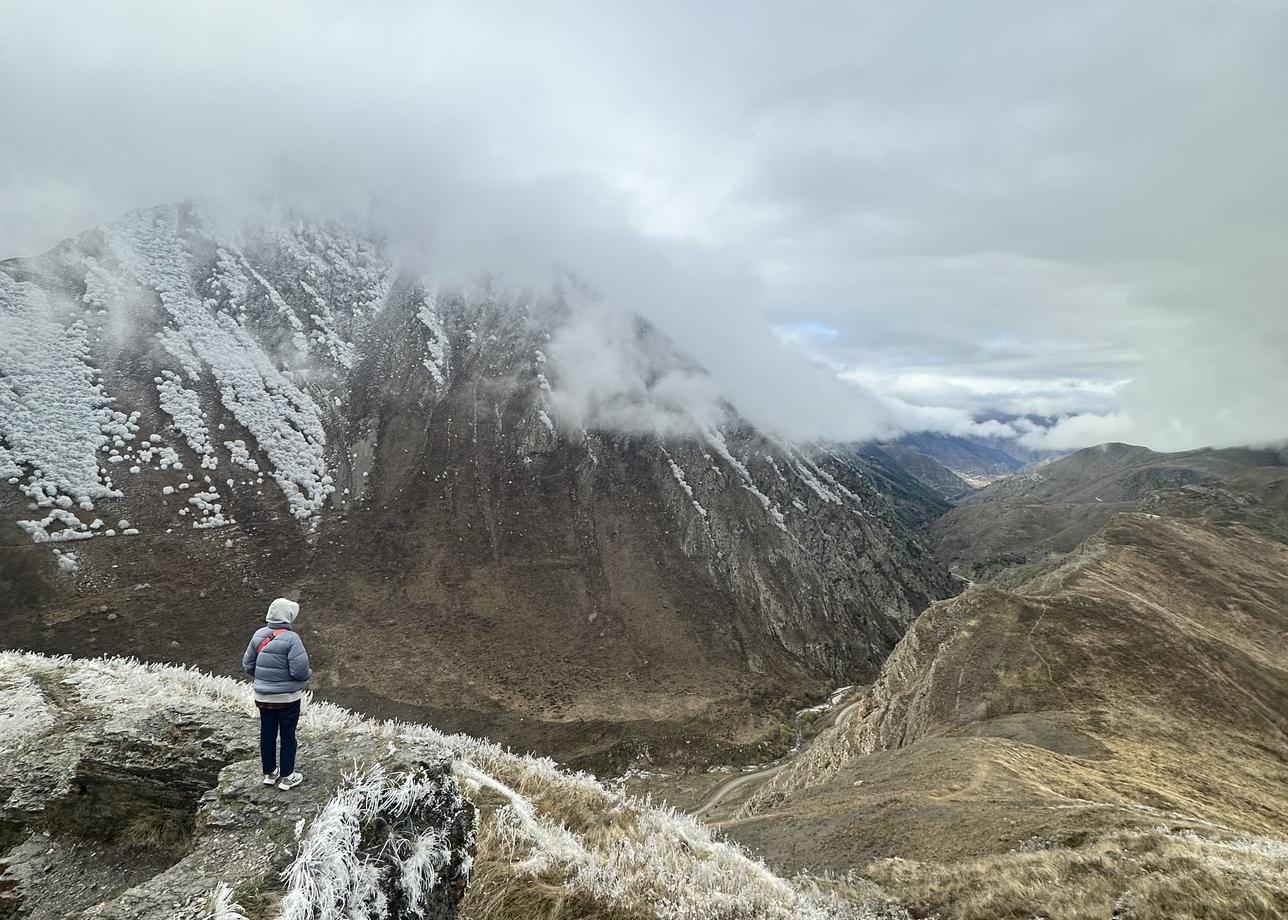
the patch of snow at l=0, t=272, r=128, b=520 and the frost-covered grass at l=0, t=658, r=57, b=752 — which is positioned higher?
the patch of snow at l=0, t=272, r=128, b=520

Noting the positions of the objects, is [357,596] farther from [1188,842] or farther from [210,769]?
[1188,842]

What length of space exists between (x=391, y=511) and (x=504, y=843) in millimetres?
61502

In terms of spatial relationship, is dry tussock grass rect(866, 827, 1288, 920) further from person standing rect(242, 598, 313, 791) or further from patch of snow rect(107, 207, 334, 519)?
patch of snow rect(107, 207, 334, 519)

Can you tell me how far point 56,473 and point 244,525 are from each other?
1402 centimetres

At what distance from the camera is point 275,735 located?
806 cm

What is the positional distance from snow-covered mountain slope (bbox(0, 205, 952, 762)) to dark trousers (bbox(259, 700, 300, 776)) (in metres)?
40.6

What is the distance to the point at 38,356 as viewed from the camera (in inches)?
2217

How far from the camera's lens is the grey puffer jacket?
7.93m

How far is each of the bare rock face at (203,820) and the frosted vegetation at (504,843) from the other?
0.11 feet

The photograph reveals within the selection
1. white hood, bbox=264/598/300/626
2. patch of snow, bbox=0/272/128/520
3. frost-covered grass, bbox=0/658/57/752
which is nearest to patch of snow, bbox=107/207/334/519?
patch of snow, bbox=0/272/128/520

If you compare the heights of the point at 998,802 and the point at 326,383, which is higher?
the point at 326,383

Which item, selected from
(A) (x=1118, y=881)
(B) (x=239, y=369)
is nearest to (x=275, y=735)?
(A) (x=1118, y=881)

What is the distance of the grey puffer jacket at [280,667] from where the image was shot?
7930mm

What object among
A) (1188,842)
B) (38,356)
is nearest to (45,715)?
(1188,842)
